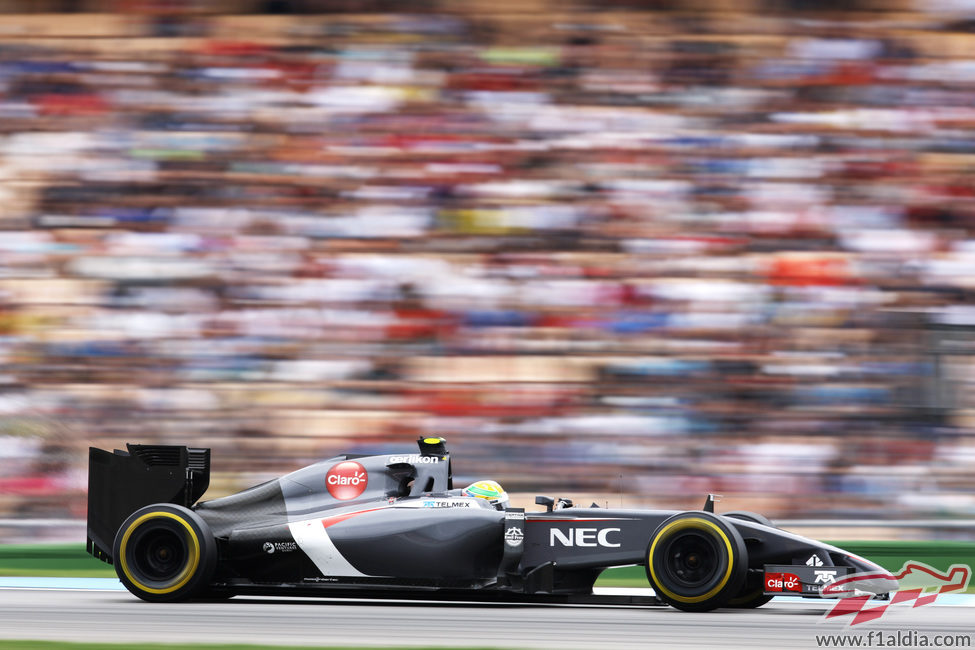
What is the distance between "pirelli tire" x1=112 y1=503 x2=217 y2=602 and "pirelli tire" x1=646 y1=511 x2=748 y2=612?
270cm

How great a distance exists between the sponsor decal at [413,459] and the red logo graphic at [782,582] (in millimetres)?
2256

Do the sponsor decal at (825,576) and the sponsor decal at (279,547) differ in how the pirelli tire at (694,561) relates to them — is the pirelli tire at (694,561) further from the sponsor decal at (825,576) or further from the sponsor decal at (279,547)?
the sponsor decal at (279,547)

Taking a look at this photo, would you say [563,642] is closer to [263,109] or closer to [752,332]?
[752,332]

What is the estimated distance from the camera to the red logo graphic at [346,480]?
8.16 metres

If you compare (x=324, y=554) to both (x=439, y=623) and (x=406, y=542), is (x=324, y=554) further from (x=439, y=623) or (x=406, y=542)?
(x=439, y=623)

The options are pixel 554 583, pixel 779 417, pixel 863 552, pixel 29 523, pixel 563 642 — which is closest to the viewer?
pixel 563 642

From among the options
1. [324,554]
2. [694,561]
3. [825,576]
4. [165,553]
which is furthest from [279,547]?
[825,576]

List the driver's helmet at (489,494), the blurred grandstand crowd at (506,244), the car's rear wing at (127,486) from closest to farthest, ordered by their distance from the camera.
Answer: the driver's helmet at (489,494), the car's rear wing at (127,486), the blurred grandstand crowd at (506,244)

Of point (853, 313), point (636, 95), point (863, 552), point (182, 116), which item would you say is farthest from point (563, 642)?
point (182, 116)

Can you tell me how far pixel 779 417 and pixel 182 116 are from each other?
265 inches

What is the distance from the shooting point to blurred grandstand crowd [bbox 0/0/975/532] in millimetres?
11828

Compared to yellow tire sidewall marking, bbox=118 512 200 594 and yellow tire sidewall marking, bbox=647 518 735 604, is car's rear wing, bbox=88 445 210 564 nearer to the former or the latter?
yellow tire sidewall marking, bbox=118 512 200 594

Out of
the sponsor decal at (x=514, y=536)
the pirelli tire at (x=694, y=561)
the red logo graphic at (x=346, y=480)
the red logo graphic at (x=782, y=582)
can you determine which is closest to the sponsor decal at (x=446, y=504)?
the sponsor decal at (x=514, y=536)

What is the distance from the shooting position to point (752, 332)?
12.1m
